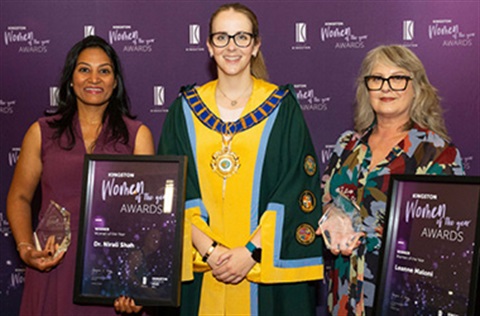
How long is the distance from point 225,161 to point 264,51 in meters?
2.06

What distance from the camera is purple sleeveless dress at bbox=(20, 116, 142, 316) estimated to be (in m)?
Result: 3.11

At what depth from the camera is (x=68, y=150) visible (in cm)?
319

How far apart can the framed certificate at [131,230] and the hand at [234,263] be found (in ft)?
1.12

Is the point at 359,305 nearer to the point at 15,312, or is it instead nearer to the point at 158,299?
the point at 158,299

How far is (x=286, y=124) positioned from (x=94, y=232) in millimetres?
961

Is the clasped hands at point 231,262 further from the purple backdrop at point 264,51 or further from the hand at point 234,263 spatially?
the purple backdrop at point 264,51

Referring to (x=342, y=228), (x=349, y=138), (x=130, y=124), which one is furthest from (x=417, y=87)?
(x=130, y=124)

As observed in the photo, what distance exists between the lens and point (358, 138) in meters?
3.25

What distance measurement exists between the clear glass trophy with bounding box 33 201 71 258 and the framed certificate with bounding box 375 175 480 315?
4.48 ft

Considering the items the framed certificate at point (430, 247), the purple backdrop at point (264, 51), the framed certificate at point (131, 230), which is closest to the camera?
the framed certificate at point (430, 247)

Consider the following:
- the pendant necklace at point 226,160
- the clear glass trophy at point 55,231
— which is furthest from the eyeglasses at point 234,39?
the clear glass trophy at point 55,231

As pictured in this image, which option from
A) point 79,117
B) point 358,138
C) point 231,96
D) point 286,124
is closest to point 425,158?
point 358,138

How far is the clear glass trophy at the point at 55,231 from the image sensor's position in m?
3.06

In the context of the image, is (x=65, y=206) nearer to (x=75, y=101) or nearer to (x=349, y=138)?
(x=75, y=101)
